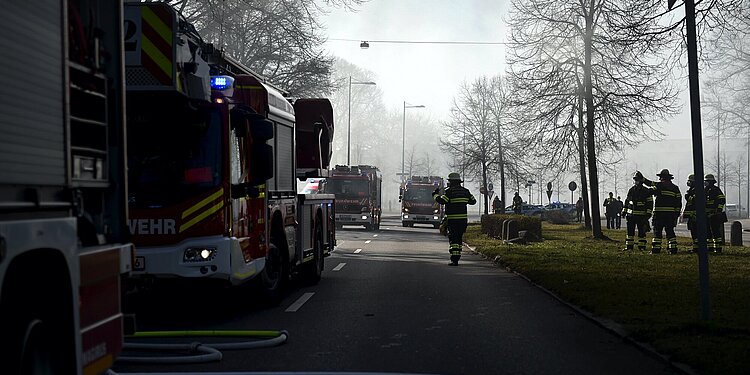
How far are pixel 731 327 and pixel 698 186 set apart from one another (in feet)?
4.68

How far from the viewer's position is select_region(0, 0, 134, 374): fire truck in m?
4.23

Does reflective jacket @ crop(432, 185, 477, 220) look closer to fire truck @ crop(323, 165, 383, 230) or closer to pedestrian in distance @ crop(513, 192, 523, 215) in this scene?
fire truck @ crop(323, 165, 383, 230)

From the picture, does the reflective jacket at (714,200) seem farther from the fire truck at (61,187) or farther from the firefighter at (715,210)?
the fire truck at (61,187)

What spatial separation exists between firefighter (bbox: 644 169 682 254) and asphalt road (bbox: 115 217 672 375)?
7.65m

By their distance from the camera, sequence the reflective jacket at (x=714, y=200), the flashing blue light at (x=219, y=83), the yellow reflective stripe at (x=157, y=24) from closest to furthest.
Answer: the yellow reflective stripe at (x=157, y=24), the flashing blue light at (x=219, y=83), the reflective jacket at (x=714, y=200)

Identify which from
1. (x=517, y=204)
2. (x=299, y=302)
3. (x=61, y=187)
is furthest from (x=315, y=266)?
(x=517, y=204)

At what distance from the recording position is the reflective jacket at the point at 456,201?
1875cm

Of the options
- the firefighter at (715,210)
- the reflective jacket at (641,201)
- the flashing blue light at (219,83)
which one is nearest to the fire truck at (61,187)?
the flashing blue light at (219,83)

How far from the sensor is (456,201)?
1889 cm

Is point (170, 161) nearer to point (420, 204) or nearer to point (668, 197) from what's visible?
point (668, 197)

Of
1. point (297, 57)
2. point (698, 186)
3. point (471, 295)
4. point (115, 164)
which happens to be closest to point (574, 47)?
point (297, 57)

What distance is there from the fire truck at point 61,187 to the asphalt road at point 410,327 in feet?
7.69

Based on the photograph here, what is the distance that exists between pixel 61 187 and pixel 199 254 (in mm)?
4921

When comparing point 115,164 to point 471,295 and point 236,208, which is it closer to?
point 236,208
